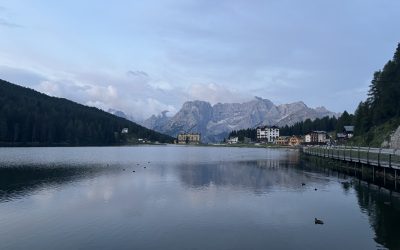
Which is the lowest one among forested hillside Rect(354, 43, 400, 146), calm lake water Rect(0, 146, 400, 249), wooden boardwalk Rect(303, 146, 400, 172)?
calm lake water Rect(0, 146, 400, 249)

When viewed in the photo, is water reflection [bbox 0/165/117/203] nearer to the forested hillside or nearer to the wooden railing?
the wooden railing

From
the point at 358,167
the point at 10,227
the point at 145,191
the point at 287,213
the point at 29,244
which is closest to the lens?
the point at 29,244

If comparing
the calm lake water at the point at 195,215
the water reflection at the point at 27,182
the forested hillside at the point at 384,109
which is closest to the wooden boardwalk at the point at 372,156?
the calm lake water at the point at 195,215

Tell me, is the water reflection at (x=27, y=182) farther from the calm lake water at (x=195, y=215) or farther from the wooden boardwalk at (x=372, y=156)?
the wooden boardwalk at (x=372, y=156)

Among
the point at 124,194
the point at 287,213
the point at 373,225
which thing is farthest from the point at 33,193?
the point at 373,225

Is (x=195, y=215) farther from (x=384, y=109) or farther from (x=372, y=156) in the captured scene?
(x=384, y=109)

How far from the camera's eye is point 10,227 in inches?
1388

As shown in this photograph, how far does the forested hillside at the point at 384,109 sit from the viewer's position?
12100cm

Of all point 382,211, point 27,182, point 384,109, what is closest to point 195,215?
point 382,211

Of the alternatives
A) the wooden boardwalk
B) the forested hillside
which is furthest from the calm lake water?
the forested hillside

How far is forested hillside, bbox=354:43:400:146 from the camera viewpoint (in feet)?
397

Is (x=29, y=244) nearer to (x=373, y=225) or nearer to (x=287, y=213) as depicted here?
(x=287, y=213)

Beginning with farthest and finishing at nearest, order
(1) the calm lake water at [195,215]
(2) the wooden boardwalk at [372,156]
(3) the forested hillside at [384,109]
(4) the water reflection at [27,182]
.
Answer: (3) the forested hillside at [384,109], (2) the wooden boardwalk at [372,156], (4) the water reflection at [27,182], (1) the calm lake water at [195,215]

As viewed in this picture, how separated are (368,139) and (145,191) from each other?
9667cm
